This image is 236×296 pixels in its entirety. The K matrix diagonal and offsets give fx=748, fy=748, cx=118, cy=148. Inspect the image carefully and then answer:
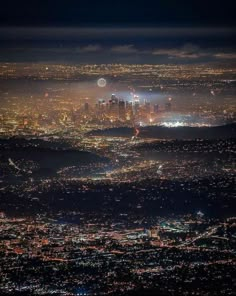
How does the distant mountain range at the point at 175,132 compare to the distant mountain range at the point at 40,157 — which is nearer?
the distant mountain range at the point at 40,157

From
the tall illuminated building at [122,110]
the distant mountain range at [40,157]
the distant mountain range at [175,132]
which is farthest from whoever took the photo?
the tall illuminated building at [122,110]

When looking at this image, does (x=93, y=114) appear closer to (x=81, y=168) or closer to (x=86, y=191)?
(x=81, y=168)

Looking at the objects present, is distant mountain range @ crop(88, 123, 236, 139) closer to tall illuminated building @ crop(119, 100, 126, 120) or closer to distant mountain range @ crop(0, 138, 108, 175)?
tall illuminated building @ crop(119, 100, 126, 120)

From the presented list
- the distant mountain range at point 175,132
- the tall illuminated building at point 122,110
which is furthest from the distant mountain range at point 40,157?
the tall illuminated building at point 122,110

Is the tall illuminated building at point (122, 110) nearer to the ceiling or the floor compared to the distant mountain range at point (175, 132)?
nearer to the ceiling

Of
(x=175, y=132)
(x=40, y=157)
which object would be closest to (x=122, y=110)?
(x=175, y=132)

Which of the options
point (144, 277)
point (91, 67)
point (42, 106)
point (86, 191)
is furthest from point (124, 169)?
point (91, 67)

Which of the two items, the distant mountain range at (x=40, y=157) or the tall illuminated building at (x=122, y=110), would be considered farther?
the tall illuminated building at (x=122, y=110)

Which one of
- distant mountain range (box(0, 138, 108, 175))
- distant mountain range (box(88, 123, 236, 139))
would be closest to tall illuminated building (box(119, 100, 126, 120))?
distant mountain range (box(88, 123, 236, 139))

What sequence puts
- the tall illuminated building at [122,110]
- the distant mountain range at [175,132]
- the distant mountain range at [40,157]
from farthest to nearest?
the tall illuminated building at [122,110], the distant mountain range at [175,132], the distant mountain range at [40,157]

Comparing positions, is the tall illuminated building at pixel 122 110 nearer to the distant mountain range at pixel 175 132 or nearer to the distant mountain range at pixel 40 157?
the distant mountain range at pixel 175 132

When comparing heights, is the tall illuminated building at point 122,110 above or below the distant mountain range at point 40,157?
above
